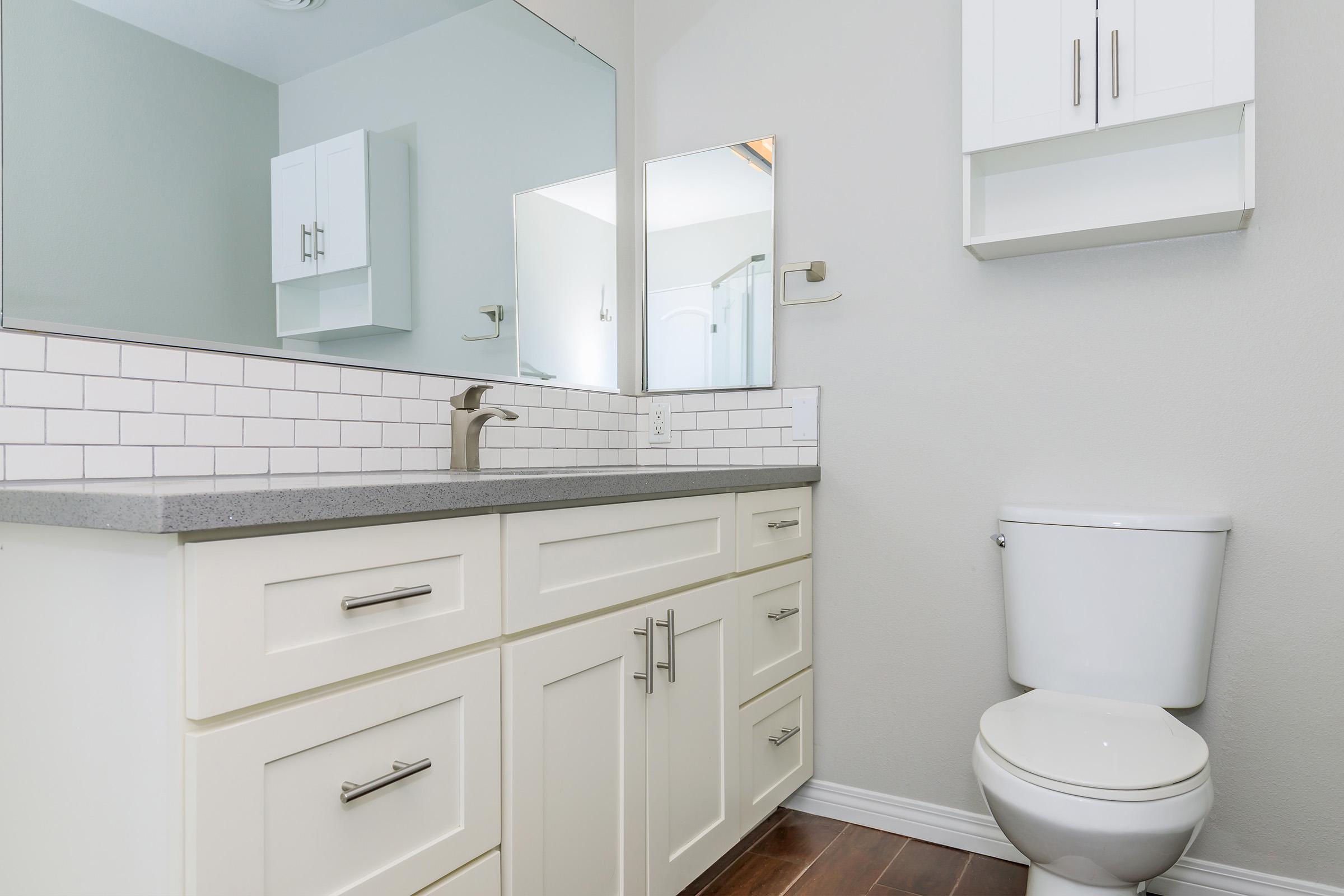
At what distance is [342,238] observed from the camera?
1472 mm

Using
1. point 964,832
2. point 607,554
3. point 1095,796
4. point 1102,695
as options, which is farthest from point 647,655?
point 964,832

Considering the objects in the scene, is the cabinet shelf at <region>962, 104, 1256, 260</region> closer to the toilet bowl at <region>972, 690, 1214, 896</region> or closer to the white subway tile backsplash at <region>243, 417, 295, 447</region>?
the toilet bowl at <region>972, 690, 1214, 896</region>

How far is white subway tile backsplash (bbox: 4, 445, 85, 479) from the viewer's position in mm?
1033

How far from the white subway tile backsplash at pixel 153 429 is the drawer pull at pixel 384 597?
0.52m

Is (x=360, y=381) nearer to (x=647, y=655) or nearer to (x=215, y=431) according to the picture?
(x=215, y=431)

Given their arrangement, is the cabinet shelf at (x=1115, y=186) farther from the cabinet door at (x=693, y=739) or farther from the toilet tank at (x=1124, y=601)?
the cabinet door at (x=693, y=739)

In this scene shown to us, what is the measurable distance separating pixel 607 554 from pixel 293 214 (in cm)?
79

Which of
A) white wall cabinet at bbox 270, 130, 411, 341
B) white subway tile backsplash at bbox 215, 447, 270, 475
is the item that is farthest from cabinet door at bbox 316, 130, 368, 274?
white subway tile backsplash at bbox 215, 447, 270, 475

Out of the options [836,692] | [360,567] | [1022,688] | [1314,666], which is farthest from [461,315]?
[1314,666]

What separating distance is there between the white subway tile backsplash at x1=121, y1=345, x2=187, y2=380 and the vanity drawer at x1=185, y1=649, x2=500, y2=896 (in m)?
0.63

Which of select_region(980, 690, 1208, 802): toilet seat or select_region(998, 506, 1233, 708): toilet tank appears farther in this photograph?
select_region(998, 506, 1233, 708): toilet tank

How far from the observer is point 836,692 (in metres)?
2.06

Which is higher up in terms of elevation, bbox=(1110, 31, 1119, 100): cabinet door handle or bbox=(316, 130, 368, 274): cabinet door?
bbox=(1110, 31, 1119, 100): cabinet door handle

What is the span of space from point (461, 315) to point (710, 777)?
43.6 inches
